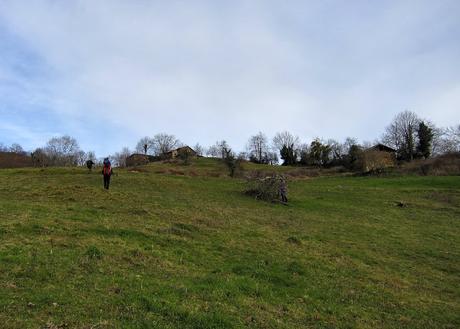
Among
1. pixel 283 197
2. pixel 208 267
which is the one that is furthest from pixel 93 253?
pixel 283 197

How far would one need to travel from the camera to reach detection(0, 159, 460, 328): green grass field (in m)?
8.15

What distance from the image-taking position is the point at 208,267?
11984 millimetres

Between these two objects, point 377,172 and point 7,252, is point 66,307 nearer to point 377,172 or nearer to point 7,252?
point 7,252

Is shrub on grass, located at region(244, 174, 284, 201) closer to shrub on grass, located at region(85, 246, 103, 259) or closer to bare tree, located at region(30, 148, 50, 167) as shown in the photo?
shrub on grass, located at region(85, 246, 103, 259)

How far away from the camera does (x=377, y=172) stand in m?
61.3

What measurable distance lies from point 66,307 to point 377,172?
58853 mm

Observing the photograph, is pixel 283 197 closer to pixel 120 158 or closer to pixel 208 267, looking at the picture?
pixel 208 267

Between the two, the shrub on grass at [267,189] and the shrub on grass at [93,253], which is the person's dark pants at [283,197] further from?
the shrub on grass at [93,253]

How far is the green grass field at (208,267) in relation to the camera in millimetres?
8148

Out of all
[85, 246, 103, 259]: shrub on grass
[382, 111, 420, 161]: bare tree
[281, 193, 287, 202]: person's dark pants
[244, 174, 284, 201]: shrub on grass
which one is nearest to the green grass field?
[85, 246, 103, 259]: shrub on grass

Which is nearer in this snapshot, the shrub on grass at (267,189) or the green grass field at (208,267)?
the green grass field at (208,267)

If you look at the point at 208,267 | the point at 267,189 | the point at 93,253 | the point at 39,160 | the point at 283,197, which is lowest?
the point at 208,267

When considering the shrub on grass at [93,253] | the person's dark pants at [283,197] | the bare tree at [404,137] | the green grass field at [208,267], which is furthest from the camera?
the bare tree at [404,137]

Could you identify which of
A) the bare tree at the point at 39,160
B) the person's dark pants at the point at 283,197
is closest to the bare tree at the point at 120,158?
the bare tree at the point at 39,160
